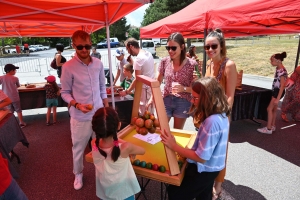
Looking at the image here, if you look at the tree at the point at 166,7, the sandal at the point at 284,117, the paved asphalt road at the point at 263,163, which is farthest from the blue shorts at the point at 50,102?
the tree at the point at 166,7

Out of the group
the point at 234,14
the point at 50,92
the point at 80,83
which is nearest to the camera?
the point at 80,83

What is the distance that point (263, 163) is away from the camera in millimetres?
3154

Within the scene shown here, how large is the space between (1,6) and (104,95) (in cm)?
165

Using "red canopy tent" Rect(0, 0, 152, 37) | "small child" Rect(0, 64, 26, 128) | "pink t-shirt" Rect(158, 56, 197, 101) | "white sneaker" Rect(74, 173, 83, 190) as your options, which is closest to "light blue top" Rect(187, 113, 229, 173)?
"pink t-shirt" Rect(158, 56, 197, 101)

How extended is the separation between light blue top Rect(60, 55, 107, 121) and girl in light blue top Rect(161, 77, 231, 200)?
47.2 inches

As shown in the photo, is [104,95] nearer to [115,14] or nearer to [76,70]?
[76,70]

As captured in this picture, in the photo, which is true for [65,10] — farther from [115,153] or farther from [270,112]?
[270,112]

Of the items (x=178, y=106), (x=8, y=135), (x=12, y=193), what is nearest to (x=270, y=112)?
(x=178, y=106)

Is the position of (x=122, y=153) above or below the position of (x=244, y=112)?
above

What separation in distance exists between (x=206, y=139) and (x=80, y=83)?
1485 millimetres

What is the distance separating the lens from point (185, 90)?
2305 mm

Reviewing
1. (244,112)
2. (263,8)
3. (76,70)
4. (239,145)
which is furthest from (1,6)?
(244,112)

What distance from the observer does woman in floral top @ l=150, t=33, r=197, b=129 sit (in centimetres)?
228

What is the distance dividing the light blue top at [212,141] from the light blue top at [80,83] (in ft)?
4.42
